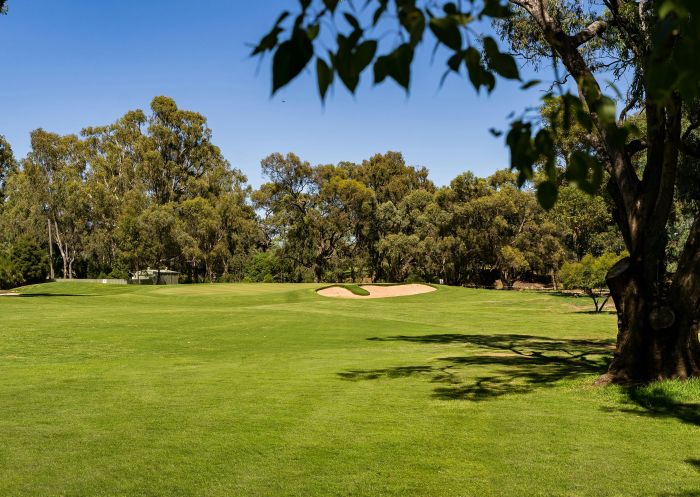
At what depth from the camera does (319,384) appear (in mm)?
10281

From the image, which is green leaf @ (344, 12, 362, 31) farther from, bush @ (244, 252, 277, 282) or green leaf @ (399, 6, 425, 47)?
bush @ (244, 252, 277, 282)

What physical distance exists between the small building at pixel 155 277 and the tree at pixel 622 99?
57971 mm

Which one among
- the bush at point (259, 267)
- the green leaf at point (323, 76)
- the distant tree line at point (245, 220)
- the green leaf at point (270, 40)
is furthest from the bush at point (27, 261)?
the green leaf at point (323, 76)

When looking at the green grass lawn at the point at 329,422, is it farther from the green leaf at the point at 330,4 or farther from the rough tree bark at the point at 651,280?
the green leaf at the point at 330,4

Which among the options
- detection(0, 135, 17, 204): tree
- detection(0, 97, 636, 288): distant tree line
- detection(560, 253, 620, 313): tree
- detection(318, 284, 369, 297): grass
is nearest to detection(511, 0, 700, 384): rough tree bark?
detection(560, 253, 620, 313): tree

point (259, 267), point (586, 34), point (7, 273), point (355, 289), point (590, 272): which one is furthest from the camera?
point (259, 267)

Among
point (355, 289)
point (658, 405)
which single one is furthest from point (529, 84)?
point (355, 289)

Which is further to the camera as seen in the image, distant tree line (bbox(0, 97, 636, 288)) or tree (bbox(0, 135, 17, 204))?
tree (bbox(0, 135, 17, 204))

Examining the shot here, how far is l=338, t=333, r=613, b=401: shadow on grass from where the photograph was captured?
1017 cm

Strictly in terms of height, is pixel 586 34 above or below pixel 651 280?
above

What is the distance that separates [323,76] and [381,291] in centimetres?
4809

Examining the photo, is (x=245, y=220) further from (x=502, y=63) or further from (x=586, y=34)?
(x=502, y=63)

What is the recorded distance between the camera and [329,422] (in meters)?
7.31

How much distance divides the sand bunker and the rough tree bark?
116ft
